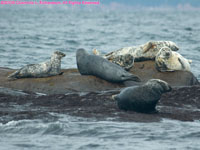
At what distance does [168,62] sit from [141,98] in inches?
123

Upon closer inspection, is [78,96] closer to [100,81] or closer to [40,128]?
[100,81]

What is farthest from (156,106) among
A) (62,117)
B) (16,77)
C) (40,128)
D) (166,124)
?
(16,77)

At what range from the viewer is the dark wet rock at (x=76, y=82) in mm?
10414

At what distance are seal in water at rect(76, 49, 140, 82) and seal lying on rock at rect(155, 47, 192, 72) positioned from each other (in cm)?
95

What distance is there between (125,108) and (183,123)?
3.71 feet

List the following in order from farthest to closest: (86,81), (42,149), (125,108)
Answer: (86,81)
(125,108)
(42,149)

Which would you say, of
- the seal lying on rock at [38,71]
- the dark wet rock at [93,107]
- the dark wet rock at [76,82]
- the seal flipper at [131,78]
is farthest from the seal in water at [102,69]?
the dark wet rock at [93,107]

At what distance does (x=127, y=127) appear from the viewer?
766cm

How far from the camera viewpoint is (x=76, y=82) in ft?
34.5

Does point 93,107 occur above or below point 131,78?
below

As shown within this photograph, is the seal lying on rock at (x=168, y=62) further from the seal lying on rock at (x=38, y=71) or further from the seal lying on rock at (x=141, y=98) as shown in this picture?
the seal lying on rock at (x=141, y=98)

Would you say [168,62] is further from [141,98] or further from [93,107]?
[93,107]

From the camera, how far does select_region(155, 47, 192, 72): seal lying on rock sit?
11539mm

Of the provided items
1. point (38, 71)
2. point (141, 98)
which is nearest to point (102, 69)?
point (38, 71)
